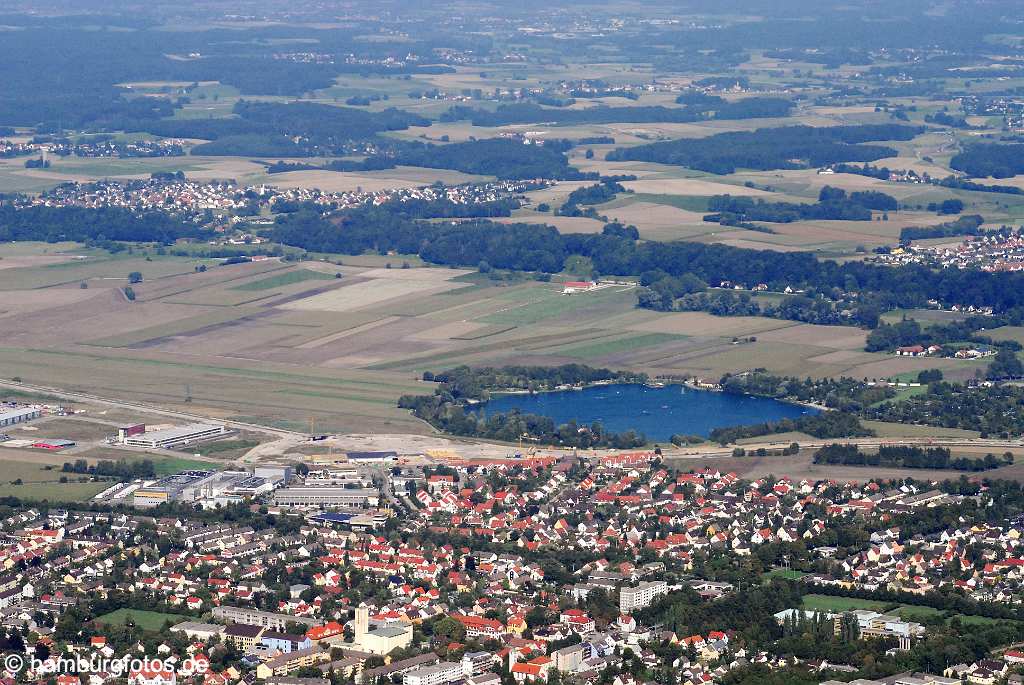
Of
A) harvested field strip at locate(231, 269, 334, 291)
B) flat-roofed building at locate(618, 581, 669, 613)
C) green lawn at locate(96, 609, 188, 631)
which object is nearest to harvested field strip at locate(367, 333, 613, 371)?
harvested field strip at locate(231, 269, 334, 291)

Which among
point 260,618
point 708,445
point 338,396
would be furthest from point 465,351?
point 260,618

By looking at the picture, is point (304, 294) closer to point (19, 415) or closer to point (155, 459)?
point (19, 415)

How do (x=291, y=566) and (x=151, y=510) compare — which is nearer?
(x=291, y=566)

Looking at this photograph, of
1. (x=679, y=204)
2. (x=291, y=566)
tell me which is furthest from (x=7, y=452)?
(x=679, y=204)

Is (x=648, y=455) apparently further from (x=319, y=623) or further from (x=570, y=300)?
(x=570, y=300)

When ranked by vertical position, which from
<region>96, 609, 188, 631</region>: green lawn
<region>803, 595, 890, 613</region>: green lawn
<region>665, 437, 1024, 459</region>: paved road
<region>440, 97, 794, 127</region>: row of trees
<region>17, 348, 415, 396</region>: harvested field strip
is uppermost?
<region>96, 609, 188, 631</region>: green lawn

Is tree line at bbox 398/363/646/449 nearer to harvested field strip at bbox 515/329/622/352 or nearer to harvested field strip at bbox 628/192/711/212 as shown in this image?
harvested field strip at bbox 515/329/622/352
